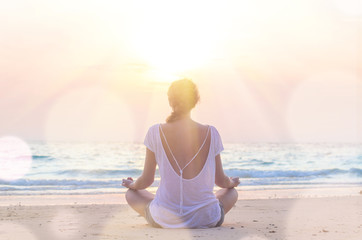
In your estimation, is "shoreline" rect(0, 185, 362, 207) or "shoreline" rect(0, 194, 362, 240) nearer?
"shoreline" rect(0, 194, 362, 240)

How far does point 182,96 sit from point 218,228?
4.98ft

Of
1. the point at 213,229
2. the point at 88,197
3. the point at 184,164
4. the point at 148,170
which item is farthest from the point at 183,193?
the point at 88,197

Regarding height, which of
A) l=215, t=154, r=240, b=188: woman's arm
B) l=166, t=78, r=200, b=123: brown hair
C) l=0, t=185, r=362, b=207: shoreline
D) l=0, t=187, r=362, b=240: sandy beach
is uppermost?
l=166, t=78, r=200, b=123: brown hair

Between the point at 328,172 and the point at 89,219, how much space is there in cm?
2181

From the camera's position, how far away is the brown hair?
4727 millimetres

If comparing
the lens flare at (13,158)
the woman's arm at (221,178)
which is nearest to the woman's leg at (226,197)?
the woman's arm at (221,178)

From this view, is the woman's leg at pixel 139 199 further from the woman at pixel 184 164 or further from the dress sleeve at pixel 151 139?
the dress sleeve at pixel 151 139

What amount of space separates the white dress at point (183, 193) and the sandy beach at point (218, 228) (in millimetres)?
125

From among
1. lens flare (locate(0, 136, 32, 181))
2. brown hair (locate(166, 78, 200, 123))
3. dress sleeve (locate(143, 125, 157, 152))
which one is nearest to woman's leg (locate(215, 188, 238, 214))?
dress sleeve (locate(143, 125, 157, 152))

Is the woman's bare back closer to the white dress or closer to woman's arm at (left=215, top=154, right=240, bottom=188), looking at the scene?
the white dress

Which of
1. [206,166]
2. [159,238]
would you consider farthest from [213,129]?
[159,238]

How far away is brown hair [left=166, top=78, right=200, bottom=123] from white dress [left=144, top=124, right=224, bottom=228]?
33 cm

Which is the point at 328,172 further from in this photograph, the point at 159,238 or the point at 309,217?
the point at 159,238

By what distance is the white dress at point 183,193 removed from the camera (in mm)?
4934
